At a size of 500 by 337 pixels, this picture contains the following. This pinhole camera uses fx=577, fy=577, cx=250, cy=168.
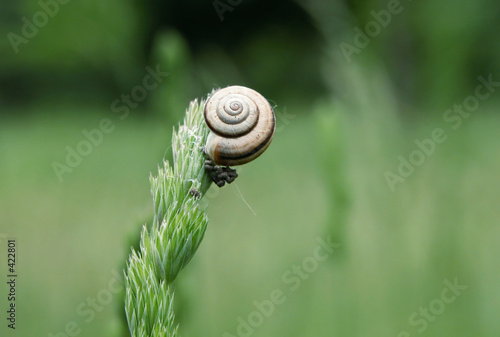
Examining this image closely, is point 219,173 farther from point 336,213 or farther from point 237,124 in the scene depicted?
point 336,213

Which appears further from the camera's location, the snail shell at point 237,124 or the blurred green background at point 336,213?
the blurred green background at point 336,213

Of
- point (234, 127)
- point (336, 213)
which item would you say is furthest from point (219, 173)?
point (336, 213)

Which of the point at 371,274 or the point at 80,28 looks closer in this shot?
the point at 371,274

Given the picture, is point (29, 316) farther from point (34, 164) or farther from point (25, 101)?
point (25, 101)

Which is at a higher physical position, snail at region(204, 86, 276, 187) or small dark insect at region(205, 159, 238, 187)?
snail at region(204, 86, 276, 187)

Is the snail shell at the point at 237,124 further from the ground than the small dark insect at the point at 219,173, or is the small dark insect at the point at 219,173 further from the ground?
the snail shell at the point at 237,124

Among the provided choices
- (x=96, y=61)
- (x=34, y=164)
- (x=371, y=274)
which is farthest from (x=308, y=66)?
(x=371, y=274)

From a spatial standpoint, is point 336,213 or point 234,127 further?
point 336,213

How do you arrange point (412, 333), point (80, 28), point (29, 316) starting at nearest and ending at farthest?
point (412, 333) < point (29, 316) < point (80, 28)
